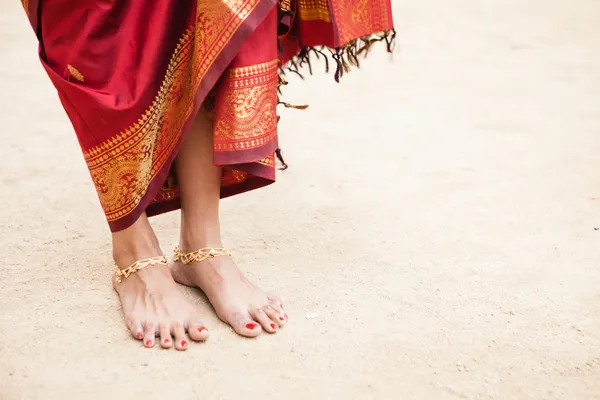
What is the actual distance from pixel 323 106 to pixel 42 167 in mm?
1128

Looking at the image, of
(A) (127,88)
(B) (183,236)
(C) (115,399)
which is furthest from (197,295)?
(A) (127,88)

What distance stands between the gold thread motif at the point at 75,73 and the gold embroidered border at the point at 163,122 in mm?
132

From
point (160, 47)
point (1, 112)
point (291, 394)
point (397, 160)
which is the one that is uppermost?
point (160, 47)

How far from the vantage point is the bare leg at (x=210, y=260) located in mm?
1480

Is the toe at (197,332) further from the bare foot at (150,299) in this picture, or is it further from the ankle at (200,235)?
the ankle at (200,235)

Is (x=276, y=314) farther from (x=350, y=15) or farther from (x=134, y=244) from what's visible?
(x=350, y=15)

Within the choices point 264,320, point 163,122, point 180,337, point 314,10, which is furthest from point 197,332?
point 314,10

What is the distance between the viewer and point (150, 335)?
1419 mm

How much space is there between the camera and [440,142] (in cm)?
250

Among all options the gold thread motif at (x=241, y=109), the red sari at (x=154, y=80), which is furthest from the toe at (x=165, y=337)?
the gold thread motif at (x=241, y=109)

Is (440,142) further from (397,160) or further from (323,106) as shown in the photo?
(323,106)

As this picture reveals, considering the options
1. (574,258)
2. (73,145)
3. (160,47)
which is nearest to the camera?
(160,47)

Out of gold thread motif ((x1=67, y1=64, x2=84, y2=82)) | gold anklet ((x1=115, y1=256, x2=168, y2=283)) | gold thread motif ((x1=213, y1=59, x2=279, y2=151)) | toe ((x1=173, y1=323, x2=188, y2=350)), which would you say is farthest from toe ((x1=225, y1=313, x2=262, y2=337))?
gold thread motif ((x1=67, y1=64, x2=84, y2=82))

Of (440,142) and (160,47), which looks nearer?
(160,47)
